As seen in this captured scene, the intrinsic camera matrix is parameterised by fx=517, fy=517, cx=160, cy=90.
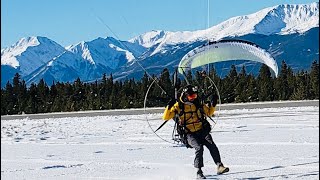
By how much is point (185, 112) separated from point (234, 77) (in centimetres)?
4217

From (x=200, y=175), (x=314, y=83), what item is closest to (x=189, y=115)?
(x=200, y=175)

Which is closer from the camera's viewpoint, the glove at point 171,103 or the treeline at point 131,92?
the glove at point 171,103

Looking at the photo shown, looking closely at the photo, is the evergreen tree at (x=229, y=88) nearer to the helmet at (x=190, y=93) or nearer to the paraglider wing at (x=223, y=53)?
the paraglider wing at (x=223, y=53)

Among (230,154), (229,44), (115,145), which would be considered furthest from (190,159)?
(229,44)

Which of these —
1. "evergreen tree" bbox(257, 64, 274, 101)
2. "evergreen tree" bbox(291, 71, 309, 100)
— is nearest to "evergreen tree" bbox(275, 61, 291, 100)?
"evergreen tree" bbox(257, 64, 274, 101)

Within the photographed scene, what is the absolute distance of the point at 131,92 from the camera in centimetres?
5153

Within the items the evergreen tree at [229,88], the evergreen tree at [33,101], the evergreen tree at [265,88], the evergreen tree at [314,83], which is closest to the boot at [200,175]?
the evergreen tree at [229,88]

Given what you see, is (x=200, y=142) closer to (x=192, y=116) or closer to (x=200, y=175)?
(x=192, y=116)

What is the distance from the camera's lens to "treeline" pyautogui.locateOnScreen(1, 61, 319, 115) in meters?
45.2

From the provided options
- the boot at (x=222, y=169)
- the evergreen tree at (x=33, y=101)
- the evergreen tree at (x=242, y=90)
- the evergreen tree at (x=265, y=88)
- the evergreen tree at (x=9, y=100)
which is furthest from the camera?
the evergreen tree at (x=9, y=100)

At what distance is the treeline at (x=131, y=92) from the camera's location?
1781 inches

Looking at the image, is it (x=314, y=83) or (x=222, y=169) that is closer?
(x=222, y=169)

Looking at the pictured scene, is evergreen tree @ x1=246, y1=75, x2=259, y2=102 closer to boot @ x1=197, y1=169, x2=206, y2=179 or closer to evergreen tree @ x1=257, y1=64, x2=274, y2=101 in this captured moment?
evergreen tree @ x1=257, y1=64, x2=274, y2=101

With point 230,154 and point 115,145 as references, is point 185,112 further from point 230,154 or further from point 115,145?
point 115,145
